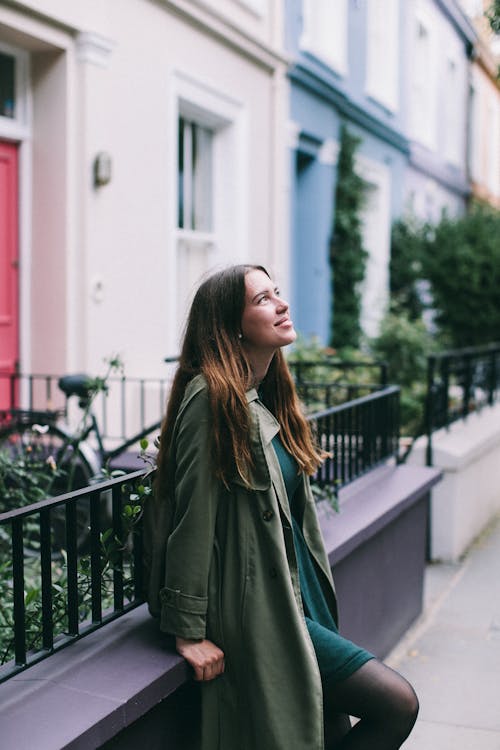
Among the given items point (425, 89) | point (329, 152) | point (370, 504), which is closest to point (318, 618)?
point (370, 504)

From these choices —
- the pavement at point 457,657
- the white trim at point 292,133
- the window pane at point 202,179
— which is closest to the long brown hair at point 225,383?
the pavement at point 457,657

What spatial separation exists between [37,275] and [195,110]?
2726 millimetres

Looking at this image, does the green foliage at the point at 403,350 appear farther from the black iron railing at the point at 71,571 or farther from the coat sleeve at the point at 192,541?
the coat sleeve at the point at 192,541

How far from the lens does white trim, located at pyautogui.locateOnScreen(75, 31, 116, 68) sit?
6695 mm

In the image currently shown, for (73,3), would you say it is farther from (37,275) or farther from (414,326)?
(414,326)

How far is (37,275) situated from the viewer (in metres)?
6.83

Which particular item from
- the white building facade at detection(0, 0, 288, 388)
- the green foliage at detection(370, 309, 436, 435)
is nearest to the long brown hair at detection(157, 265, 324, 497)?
the white building facade at detection(0, 0, 288, 388)

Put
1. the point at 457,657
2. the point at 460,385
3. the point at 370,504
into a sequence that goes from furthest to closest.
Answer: the point at 460,385 < the point at 457,657 < the point at 370,504

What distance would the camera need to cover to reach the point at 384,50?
1414 centimetres

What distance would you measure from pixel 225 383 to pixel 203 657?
0.72 m

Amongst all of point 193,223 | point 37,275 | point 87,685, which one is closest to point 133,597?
point 87,685

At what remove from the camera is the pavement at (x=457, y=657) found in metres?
3.82

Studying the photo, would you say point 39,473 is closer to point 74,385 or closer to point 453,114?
point 74,385

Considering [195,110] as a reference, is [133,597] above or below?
below
